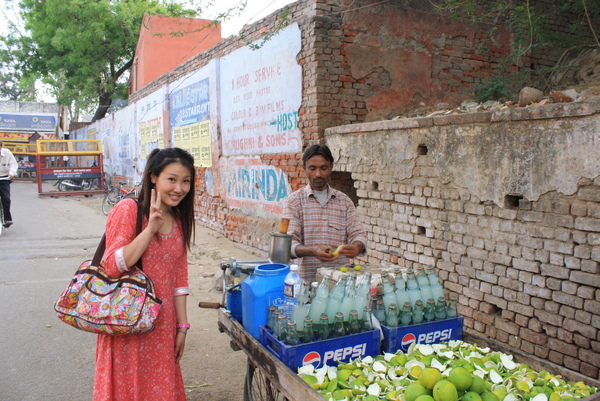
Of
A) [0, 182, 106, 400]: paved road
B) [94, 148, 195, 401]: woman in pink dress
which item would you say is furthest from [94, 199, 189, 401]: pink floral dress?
[0, 182, 106, 400]: paved road

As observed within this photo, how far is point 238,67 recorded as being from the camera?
8609 mm

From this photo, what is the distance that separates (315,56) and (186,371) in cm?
425

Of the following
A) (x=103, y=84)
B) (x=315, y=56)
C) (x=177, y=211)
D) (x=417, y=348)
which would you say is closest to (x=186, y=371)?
(x=177, y=211)

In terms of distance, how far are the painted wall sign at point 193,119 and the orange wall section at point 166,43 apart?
6.35 meters

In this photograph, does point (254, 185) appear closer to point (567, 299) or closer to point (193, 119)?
point (193, 119)

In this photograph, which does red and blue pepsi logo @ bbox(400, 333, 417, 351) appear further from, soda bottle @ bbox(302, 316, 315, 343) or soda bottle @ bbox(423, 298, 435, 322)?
soda bottle @ bbox(302, 316, 315, 343)

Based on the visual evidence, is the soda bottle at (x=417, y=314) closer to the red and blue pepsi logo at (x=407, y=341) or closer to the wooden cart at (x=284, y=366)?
the red and blue pepsi logo at (x=407, y=341)

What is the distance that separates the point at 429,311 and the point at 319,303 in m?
0.62

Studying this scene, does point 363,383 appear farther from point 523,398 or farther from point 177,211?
point 177,211

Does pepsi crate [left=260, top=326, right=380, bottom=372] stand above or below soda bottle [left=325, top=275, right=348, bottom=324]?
below

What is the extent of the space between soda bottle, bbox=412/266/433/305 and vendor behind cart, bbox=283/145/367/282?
770 mm

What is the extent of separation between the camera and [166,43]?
18453 mm

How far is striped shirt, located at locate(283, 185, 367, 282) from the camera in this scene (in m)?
3.40

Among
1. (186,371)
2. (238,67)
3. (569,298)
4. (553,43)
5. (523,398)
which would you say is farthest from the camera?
(238,67)
